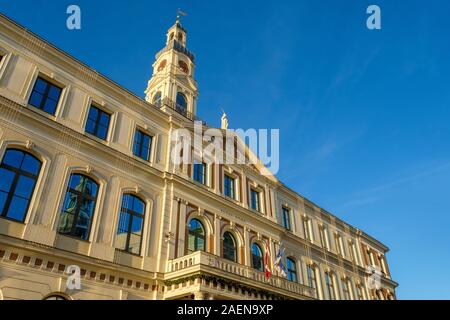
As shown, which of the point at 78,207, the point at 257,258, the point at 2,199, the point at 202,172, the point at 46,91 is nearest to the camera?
the point at 2,199

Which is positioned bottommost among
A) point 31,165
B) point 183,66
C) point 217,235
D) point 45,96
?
point 217,235

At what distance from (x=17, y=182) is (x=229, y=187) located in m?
15.1

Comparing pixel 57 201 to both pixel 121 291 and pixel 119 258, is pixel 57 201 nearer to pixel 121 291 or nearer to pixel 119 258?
pixel 119 258

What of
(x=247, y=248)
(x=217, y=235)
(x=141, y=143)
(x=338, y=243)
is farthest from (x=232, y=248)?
(x=338, y=243)

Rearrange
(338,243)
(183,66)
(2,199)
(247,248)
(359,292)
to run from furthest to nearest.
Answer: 1. (338,243)
2. (359,292)
3. (183,66)
4. (247,248)
5. (2,199)

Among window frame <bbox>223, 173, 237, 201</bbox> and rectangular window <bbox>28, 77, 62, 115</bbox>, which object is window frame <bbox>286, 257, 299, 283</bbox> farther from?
rectangular window <bbox>28, 77, 62, 115</bbox>

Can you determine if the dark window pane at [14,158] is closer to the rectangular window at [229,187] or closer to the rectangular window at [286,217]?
the rectangular window at [229,187]

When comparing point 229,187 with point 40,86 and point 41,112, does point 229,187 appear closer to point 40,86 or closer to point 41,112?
point 41,112

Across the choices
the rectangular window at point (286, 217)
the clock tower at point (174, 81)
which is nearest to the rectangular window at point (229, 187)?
the clock tower at point (174, 81)

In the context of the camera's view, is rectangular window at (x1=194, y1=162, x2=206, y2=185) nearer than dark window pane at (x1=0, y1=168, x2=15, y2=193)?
No

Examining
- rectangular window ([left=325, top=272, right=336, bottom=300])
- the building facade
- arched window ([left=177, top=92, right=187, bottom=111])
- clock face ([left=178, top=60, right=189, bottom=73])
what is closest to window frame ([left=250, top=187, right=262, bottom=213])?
the building facade

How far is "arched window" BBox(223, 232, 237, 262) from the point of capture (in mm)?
22809

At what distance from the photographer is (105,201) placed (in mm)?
17734

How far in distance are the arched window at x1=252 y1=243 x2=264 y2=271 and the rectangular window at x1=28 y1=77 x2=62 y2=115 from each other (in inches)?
636
